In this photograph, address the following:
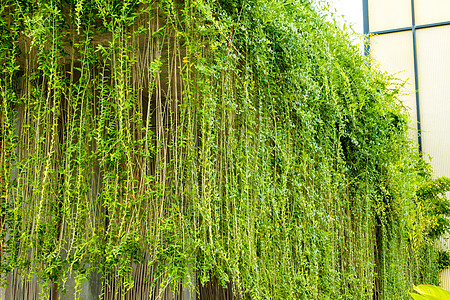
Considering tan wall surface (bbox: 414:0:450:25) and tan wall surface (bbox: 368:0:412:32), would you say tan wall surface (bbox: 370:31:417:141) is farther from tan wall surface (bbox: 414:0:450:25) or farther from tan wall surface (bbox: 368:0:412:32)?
tan wall surface (bbox: 414:0:450:25)

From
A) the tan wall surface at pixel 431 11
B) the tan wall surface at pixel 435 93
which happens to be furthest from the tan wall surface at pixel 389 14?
the tan wall surface at pixel 435 93

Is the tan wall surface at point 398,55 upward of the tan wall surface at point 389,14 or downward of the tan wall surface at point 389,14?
downward

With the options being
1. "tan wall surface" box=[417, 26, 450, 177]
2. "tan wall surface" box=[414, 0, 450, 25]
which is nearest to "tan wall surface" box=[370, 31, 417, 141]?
"tan wall surface" box=[417, 26, 450, 177]

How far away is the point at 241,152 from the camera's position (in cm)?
230

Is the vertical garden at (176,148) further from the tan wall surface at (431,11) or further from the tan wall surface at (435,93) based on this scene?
the tan wall surface at (431,11)

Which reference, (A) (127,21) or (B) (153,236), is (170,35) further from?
(B) (153,236)

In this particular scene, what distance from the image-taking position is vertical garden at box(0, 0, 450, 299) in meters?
1.95

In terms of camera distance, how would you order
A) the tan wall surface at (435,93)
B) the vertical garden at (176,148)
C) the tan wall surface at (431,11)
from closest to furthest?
the vertical garden at (176,148) < the tan wall surface at (435,93) < the tan wall surface at (431,11)

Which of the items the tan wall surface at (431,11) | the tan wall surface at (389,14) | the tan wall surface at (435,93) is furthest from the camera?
the tan wall surface at (389,14)

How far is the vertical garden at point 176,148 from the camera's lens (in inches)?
76.7

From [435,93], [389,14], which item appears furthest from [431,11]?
[435,93]

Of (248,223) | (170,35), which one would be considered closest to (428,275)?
(248,223)

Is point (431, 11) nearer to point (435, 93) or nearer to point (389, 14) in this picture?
point (389, 14)

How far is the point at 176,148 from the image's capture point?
203 cm
